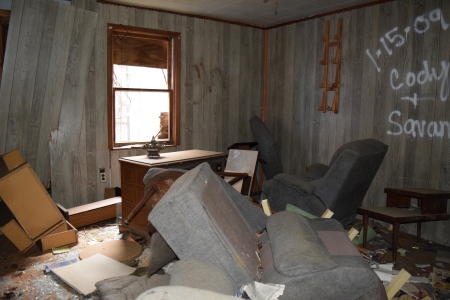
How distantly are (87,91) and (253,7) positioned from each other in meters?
2.27

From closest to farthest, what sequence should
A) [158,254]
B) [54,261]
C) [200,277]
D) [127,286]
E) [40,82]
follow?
[200,277], [127,286], [158,254], [54,261], [40,82]

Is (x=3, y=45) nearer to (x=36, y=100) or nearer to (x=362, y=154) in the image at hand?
(x=36, y=100)

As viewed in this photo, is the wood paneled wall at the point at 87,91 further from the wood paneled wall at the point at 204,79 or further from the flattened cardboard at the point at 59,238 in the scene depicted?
the flattened cardboard at the point at 59,238

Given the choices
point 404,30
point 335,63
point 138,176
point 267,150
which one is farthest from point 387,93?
point 138,176

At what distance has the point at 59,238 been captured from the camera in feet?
11.2

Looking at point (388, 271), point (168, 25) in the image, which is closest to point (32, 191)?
point (168, 25)

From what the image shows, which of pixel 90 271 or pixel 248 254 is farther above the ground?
pixel 248 254

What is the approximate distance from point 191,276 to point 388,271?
5.53 ft

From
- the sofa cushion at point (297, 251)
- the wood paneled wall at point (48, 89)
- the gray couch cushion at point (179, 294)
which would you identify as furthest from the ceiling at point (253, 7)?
the gray couch cushion at point (179, 294)

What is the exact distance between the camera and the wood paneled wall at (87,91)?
3799 mm

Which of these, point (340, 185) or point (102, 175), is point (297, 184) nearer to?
point (340, 185)

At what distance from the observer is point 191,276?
4.61 feet

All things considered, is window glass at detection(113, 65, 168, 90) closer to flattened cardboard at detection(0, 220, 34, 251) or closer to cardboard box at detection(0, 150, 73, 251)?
cardboard box at detection(0, 150, 73, 251)

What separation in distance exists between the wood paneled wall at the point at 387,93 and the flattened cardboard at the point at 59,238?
3145mm
